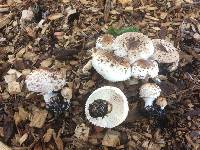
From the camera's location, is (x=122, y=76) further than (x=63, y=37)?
No

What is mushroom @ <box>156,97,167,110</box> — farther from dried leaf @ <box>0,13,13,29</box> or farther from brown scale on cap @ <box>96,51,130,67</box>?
dried leaf @ <box>0,13,13,29</box>

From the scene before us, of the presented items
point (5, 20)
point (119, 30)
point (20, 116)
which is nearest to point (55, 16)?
point (5, 20)

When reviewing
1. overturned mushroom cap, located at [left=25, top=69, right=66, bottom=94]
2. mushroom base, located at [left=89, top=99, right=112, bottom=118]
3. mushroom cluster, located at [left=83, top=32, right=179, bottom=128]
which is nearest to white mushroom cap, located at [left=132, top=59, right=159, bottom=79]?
mushroom cluster, located at [left=83, top=32, right=179, bottom=128]

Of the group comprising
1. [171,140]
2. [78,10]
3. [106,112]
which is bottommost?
[171,140]

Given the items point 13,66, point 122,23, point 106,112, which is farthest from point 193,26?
point 13,66

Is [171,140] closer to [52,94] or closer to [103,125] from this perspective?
[103,125]

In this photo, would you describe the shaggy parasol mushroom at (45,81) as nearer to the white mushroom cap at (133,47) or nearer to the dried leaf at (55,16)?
the white mushroom cap at (133,47)
